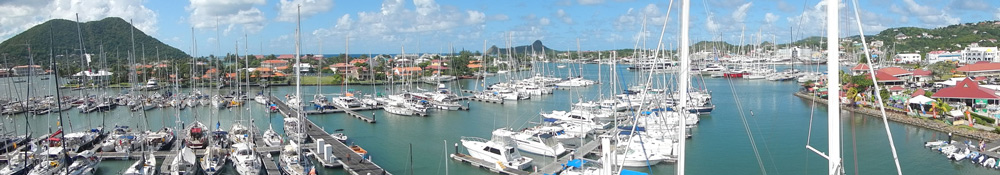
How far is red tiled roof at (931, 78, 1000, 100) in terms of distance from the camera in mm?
30453

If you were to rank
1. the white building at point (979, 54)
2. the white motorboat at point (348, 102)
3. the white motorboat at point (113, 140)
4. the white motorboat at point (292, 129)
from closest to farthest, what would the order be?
the white motorboat at point (113, 140) → the white motorboat at point (292, 129) → the white motorboat at point (348, 102) → the white building at point (979, 54)

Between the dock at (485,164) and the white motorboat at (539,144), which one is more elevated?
the white motorboat at (539,144)

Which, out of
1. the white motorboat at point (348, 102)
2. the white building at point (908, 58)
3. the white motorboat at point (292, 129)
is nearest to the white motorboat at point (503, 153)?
the white motorboat at point (292, 129)

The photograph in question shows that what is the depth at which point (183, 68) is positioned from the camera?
5916 centimetres

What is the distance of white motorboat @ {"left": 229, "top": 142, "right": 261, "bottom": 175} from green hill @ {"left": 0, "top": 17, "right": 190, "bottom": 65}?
123ft

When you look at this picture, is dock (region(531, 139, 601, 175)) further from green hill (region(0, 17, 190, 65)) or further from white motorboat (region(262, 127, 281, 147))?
green hill (region(0, 17, 190, 65))

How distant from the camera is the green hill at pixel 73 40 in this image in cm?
6506

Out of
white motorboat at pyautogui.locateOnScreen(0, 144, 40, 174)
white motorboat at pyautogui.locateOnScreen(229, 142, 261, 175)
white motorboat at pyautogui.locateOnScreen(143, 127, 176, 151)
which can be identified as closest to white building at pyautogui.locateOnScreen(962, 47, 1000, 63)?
white motorboat at pyautogui.locateOnScreen(229, 142, 261, 175)

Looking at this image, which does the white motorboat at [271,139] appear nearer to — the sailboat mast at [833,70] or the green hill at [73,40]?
the sailboat mast at [833,70]

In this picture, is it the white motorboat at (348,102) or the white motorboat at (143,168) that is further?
the white motorboat at (348,102)

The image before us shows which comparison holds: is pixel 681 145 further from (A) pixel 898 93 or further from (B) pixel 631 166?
(A) pixel 898 93

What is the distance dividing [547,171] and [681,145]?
858 cm

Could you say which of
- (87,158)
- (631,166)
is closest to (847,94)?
(631,166)

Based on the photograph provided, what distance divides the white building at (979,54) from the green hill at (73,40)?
82220 mm
